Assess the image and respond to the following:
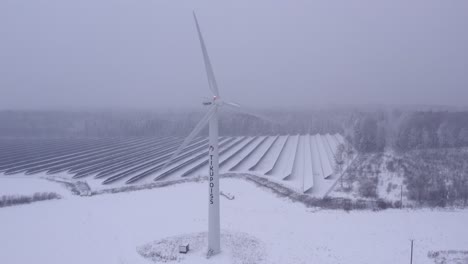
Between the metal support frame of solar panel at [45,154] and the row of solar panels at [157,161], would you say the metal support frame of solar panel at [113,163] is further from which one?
the metal support frame of solar panel at [45,154]

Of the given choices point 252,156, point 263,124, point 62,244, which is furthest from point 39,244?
point 263,124

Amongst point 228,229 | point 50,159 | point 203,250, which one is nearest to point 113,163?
point 50,159

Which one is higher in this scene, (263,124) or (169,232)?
(263,124)

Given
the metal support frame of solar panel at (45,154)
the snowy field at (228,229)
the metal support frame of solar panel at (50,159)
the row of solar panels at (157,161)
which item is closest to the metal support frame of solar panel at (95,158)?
the row of solar panels at (157,161)

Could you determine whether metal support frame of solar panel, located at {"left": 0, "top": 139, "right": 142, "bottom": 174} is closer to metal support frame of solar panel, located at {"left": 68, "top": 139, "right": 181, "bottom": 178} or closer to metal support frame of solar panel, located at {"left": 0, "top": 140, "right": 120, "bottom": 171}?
metal support frame of solar panel, located at {"left": 0, "top": 140, "right": 120, "bottom": 171}

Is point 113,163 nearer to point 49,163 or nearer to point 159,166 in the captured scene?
point 159,166

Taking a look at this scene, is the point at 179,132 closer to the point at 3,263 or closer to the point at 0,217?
the point at 0,217
